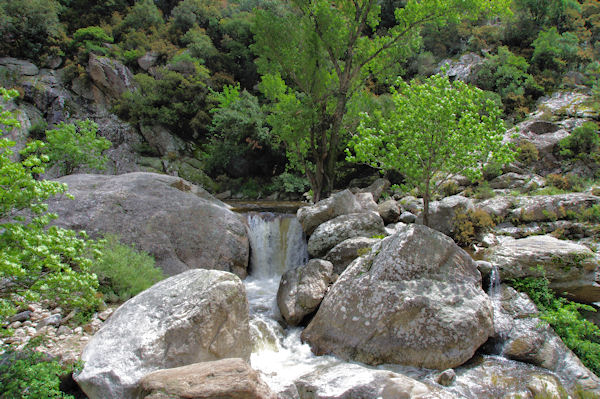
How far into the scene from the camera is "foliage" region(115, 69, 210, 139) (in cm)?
2345

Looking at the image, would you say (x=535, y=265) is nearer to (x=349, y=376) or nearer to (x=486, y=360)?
(x=486, y=360)

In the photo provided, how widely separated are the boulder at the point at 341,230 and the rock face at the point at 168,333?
13.8 ft

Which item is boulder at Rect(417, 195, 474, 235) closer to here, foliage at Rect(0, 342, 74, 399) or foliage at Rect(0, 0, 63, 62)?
foliage at Rect(0, 342, 74, 399)

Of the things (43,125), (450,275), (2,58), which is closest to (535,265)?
(450,275)

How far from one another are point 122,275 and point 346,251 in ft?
17.4

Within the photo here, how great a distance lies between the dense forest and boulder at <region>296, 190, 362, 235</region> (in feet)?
5.73

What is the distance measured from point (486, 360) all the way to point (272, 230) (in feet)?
22.8

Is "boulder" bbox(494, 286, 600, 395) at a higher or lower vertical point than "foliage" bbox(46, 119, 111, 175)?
lower

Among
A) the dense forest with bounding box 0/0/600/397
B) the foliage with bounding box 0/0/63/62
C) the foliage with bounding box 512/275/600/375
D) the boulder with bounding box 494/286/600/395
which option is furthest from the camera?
the foliage with bounding box 0/0/63/62

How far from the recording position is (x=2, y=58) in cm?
2444

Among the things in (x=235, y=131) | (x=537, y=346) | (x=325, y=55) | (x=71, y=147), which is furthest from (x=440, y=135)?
(x=235, y=131)

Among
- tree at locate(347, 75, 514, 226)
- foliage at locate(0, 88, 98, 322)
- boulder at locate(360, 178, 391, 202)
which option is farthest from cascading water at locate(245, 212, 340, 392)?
boulder at locate(360, 178, 391, 202)

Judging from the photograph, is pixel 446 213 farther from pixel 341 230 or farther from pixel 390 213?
pixel 341 230

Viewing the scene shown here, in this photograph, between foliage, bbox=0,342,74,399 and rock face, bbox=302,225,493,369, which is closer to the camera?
foliage, bbox=0,342,74,399
